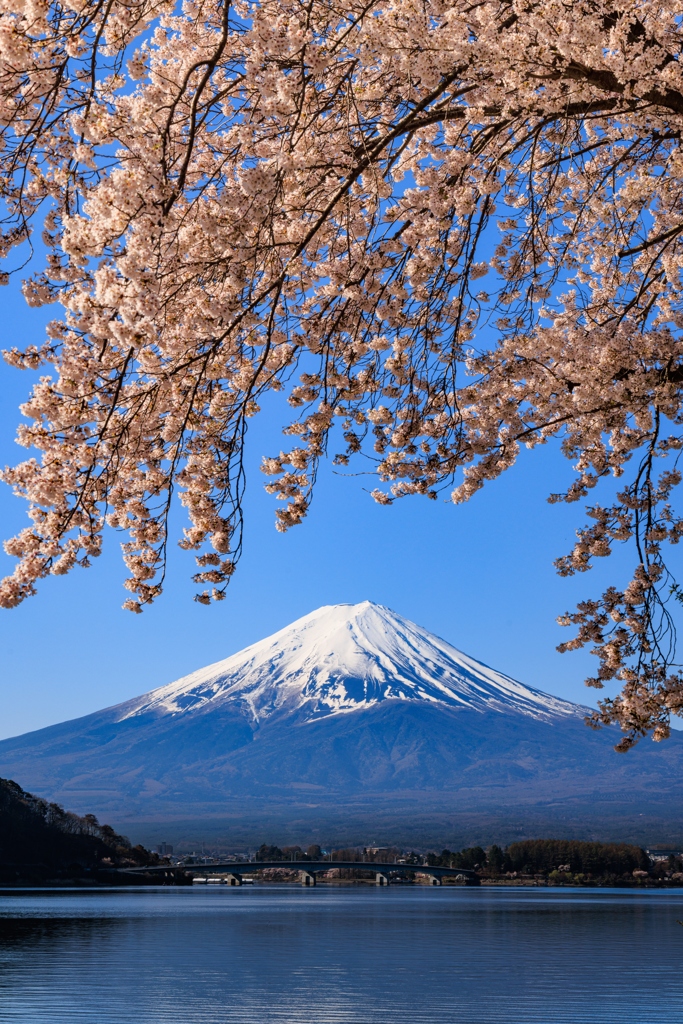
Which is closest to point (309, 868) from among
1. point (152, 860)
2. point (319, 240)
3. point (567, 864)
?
point (152, 860)

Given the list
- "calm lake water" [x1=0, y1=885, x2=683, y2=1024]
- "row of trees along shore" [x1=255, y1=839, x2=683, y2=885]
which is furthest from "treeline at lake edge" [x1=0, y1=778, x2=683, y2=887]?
"calm lake water" [x1=0, y1=885, x2=683, y2=1024]

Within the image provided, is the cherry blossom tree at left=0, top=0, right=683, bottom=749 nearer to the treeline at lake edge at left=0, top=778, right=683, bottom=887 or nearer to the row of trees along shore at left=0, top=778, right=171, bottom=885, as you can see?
the treeline at lake edge at left=0, top=778, right=683, bottom=887

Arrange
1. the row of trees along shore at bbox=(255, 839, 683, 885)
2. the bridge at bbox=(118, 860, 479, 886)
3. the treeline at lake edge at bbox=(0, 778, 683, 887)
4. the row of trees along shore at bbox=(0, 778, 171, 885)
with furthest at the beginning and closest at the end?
the row of trees along shore at bbox=(255, 839, 683, 885)
the treeline at lake edge at bbox=(0, 778, 683, 887)
the row of trees along shore at bbox=(0, 778, 171, 885)
the bridge at bbox=(118, 860, 479, 886)

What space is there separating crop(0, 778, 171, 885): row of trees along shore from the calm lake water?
11.8 meters

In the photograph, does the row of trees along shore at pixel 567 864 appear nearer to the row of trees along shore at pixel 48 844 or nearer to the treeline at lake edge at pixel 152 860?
the treeline at lake edge at pixel 152 860

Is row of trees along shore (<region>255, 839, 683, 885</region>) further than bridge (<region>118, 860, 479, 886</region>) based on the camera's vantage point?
Yes

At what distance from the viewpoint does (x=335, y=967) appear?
3306cm

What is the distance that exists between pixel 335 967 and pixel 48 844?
1841 inches

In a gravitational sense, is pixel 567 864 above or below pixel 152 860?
below

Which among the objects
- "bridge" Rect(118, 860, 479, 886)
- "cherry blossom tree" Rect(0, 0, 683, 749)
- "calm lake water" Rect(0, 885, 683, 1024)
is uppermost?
"cherry blossom tree" Rect(0, 0, 683, 749)

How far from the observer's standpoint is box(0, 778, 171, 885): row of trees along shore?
71.5m

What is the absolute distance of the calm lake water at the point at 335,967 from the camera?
79.0 feet

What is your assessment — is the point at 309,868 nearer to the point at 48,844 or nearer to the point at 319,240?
the point at 48,844

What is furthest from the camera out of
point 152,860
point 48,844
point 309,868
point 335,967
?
point 152,860
